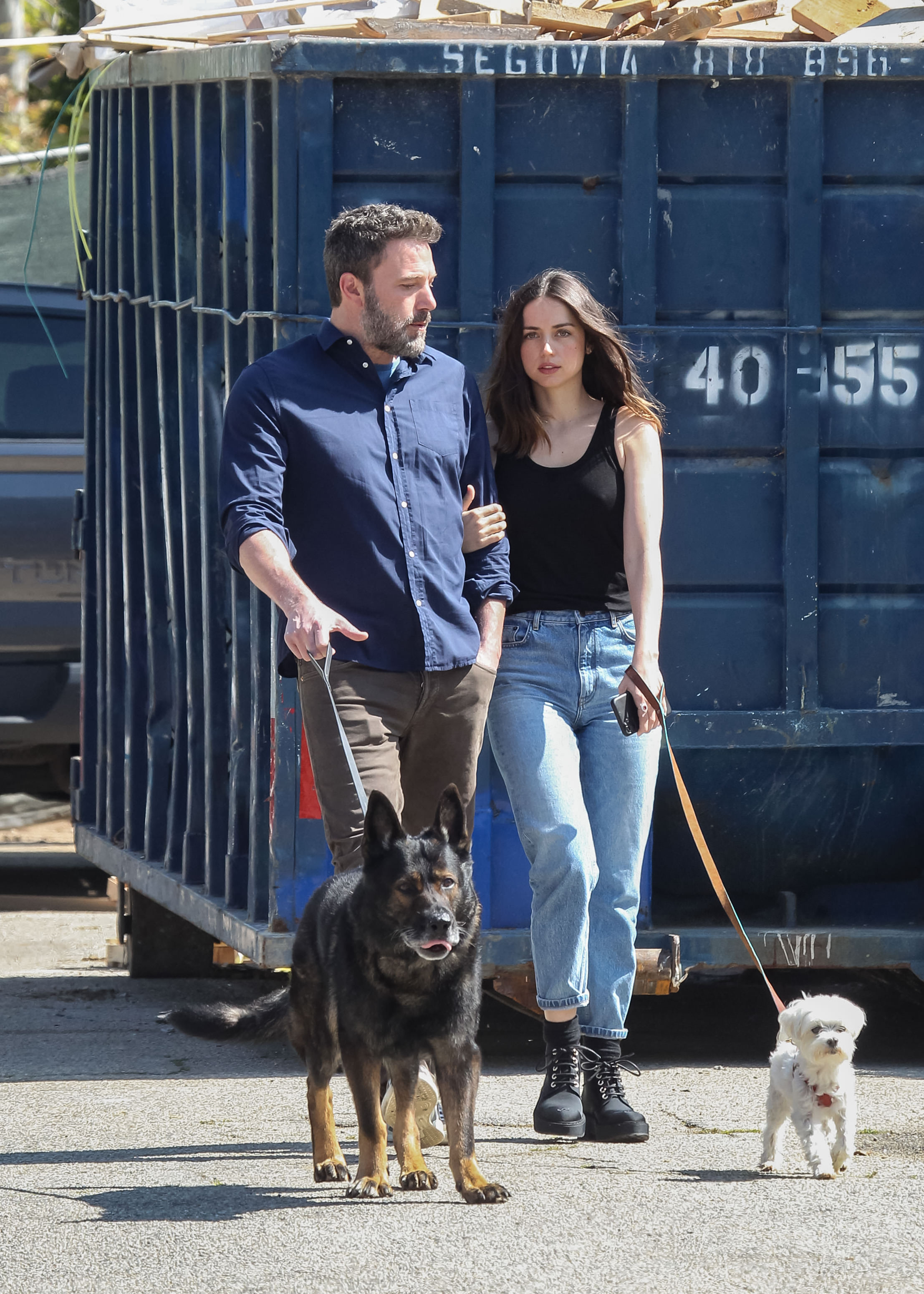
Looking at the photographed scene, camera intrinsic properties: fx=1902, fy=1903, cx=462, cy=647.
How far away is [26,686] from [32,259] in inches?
200

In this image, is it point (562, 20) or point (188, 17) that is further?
point (188, 17)

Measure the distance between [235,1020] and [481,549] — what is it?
4.28 feet

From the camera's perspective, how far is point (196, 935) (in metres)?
7.62

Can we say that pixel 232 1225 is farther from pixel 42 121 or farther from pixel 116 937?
pixel 42 121

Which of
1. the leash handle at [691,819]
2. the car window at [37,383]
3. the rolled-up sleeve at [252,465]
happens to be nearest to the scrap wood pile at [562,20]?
the rolled-up sleeve at [252,465]

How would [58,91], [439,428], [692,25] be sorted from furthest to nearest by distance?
[58,91], [692,25], [439,428]

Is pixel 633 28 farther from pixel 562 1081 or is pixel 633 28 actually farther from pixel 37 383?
pixel 37 383

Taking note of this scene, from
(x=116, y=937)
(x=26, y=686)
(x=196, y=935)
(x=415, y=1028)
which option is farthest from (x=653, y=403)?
(x=26, y=686)

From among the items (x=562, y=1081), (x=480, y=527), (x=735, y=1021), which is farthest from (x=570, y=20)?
(x=735, y=1021)

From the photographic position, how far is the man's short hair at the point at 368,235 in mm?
4355

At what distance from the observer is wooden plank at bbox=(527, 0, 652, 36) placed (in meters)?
5.66

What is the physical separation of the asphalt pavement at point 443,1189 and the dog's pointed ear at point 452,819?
2.56 feet

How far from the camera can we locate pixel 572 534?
4.78 metres

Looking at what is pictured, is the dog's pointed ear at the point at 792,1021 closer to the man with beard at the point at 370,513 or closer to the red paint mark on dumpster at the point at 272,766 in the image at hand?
the man with beard at the point at 370,513
